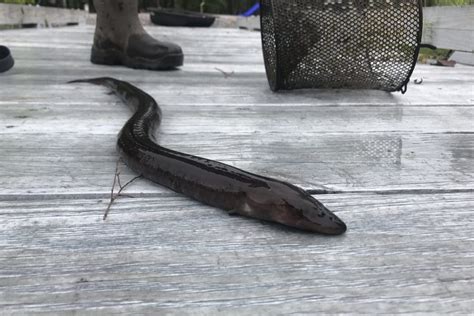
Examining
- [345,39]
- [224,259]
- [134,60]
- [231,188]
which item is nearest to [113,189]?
[231,188]

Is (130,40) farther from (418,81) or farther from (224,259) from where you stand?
(224,259)

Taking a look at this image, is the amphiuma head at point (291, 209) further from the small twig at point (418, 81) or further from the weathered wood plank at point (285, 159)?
the small twig at point (418, 81)

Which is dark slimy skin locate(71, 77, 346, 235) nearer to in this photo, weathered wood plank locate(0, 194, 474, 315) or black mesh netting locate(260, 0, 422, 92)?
weathered wood plank locate(0, 194, 474, 315)

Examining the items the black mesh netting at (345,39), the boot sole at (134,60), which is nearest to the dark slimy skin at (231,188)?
the black mesh netting at (345,39)

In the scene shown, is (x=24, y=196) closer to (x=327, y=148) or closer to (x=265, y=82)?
(x=327, y=148)

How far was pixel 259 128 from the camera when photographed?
5.24 feet

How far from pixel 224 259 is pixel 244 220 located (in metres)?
0.16

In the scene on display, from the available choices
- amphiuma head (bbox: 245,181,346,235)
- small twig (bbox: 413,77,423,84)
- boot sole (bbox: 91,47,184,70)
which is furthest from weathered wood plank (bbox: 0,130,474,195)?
boot sole (bbox: 91,47,184,70)

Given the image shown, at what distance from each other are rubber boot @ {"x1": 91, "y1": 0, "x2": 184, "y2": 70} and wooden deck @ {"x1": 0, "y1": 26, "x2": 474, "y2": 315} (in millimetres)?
996

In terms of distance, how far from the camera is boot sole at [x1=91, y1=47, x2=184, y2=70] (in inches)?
111

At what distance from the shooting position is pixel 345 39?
1.94 metres

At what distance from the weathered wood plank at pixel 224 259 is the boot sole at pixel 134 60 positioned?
6.35ft

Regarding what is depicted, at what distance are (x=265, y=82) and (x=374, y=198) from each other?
1.58m

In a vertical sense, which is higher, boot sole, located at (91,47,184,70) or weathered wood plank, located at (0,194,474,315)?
weathered wood plank, located at (0,194,474,315)
